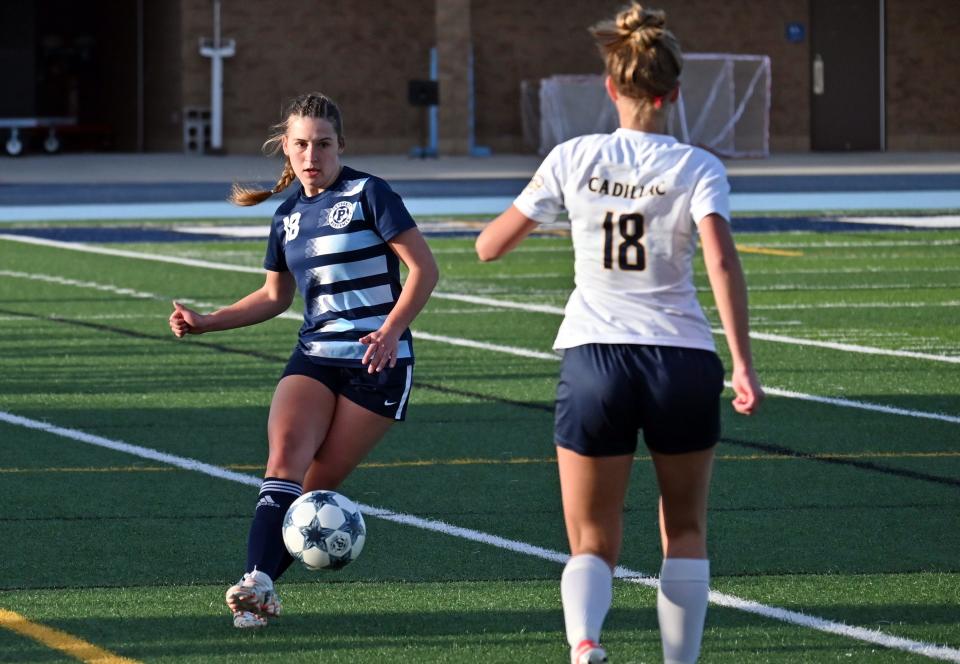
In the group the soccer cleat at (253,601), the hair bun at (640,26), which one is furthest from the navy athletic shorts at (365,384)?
the hair bun at (640,26)

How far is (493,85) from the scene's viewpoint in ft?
148

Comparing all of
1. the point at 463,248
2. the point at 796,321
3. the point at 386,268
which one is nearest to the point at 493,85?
the point at 463,248

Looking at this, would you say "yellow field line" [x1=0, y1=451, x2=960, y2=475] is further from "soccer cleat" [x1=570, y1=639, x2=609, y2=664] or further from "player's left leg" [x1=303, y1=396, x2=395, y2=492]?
"soccer cleat" [x1=570, y1=639, x2=609, y2=664]

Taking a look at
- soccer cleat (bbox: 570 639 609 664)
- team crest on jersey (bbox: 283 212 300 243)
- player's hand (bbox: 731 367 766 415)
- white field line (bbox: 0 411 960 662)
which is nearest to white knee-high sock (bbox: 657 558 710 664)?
soccer cleat (bbox: 570 639 609 664)

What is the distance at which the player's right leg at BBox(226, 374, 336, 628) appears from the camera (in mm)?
5762

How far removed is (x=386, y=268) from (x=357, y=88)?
4008cm

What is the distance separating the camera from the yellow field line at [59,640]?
217 inches

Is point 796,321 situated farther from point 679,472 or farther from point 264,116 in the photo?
point 264,116

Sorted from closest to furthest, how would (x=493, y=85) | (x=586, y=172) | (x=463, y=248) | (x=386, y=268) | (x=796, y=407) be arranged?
1. (x=586, y=172)
2. (x=386, y=268)
3. (x=796, y=407)
4. (x=463, y=248)
5. (x=493, y=85)

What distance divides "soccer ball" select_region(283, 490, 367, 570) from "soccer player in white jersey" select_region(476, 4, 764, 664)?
1337 millimetres

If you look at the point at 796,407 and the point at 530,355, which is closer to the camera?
the point at 796,407

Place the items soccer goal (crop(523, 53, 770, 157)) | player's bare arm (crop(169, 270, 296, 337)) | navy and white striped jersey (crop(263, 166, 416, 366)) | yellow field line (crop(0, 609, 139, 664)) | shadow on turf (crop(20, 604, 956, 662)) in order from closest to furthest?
1. yellow field line (crop(0, 609, 139, 664))
2. shadow on turf (crop(20, 604, 956, 662))
3. navy and white striped jersey (crop(263, 166, 416, 366))
4. player's bare arm (crop(169, 270, 296, 337))
5. soccer goal (crop(523, 53, 770, 157))

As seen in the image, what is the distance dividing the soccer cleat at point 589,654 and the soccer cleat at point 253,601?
4.80ft

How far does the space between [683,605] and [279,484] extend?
5.46 feet
